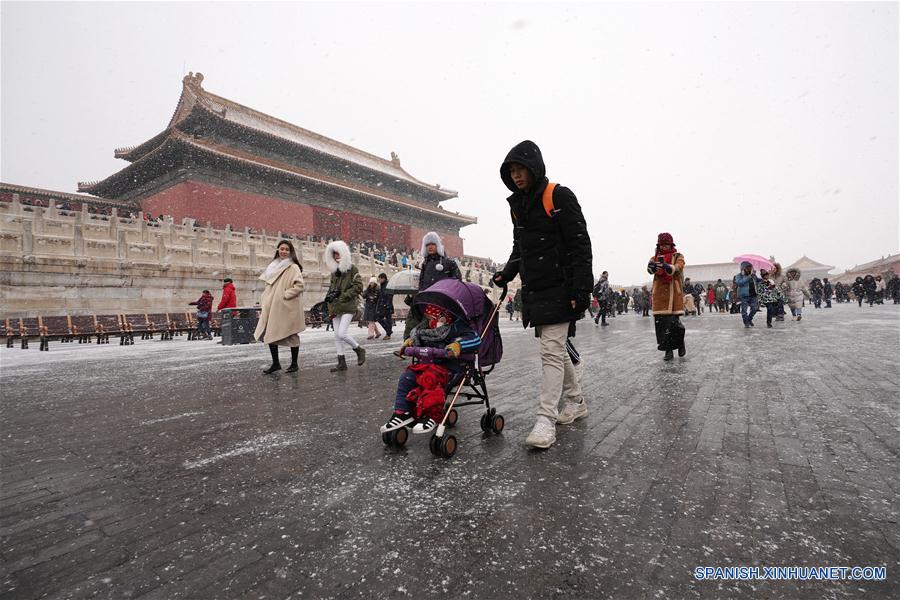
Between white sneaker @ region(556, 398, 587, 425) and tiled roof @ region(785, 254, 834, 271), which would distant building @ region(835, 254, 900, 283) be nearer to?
tiled roof @ region(785, 254, 834, 271)

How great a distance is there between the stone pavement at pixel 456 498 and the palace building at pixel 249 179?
2358 cm

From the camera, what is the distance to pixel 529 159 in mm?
2848

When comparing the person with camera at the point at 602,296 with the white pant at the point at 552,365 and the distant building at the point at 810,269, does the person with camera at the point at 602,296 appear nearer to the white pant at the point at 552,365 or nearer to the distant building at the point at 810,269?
the white pant at the point at 552,365

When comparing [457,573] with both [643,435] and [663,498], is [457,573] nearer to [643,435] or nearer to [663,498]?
[663,498]

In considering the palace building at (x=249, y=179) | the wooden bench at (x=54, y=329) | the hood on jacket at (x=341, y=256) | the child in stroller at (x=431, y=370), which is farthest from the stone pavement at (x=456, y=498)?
the palace building at (x=249, y=179)

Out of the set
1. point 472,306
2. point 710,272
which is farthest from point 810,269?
point 472,306

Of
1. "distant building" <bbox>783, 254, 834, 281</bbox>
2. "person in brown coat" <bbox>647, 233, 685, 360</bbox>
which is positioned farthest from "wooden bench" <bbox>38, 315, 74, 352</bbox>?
"distant building" <bbox>783, 254, 834, 281</bbox>

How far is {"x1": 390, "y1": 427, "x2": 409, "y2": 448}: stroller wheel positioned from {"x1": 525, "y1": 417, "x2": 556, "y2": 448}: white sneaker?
786mm

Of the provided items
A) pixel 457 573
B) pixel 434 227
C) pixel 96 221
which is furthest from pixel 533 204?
pixel 434 227

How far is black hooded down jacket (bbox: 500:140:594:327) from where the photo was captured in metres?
2.83

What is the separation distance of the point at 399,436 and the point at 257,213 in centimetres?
2819

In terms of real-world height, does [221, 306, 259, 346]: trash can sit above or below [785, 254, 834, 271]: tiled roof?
below

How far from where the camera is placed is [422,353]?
9.46 ft

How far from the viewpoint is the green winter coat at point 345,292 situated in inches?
250
